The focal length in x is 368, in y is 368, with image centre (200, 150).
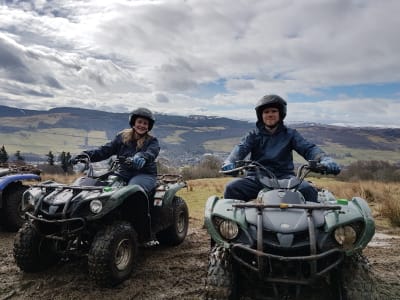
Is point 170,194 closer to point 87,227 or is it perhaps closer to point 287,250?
point 87,227

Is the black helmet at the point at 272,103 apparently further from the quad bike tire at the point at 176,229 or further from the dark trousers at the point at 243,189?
the quad bike tire at the point at 176,229

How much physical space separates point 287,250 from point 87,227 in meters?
2.37

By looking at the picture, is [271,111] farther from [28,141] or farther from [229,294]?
[28,141]

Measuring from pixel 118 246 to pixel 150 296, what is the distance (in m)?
0.64

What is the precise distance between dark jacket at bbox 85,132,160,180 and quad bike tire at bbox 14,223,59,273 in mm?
1434

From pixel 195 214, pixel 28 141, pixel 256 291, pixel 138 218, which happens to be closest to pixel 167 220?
pixel 138 218

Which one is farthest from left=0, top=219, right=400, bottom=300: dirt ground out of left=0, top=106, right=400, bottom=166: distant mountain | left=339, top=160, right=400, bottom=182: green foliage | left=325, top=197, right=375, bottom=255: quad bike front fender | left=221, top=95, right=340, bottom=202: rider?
left=0, top=106, right=400, bottom=166: distant mountain

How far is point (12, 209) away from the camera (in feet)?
22.0

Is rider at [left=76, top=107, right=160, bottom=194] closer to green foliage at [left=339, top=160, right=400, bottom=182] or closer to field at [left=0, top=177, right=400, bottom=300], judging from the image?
field at [left=0, top=177, right=400, bottom=300]

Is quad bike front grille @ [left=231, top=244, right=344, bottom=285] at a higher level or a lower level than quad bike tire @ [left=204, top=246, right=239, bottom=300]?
higher

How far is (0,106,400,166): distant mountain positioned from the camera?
94188 mm

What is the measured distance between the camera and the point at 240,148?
15.3 ft

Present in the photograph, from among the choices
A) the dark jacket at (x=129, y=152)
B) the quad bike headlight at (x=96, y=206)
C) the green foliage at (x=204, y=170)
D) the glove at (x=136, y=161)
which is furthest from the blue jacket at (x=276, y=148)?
the green foliage at (x=204, y=170)

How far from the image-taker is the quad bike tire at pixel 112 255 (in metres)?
3.87
